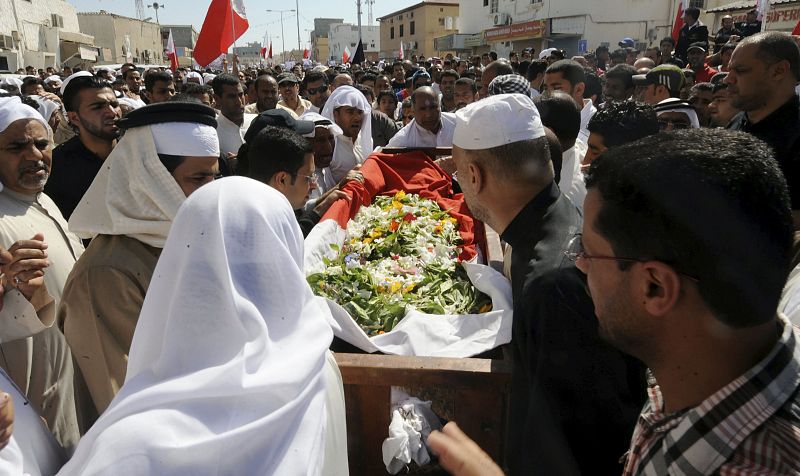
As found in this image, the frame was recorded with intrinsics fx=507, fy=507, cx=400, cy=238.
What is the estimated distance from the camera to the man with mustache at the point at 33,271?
82.4 inches

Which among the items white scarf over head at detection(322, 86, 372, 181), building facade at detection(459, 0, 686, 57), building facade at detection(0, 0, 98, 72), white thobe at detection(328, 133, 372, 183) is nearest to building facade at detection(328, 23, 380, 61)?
building facade at detection(459, 0, 686, 57)

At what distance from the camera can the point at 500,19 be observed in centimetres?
4316

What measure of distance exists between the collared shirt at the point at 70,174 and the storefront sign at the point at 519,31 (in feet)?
120

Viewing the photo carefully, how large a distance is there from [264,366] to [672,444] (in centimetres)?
99

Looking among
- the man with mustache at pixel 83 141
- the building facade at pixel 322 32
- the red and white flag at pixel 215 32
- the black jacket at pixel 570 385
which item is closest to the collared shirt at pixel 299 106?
the red and white flag at pixel 215 32

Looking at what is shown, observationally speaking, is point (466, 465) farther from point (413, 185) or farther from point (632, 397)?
point (413, 185)

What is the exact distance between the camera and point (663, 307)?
1112 mm

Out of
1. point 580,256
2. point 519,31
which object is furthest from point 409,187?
point 519,31

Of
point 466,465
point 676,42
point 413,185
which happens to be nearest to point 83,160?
point 413,185

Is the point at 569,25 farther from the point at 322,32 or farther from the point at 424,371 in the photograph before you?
the point at 322,32

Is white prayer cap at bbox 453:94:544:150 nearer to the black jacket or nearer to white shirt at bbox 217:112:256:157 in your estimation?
the black jacket

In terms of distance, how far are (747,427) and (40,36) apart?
146 ft

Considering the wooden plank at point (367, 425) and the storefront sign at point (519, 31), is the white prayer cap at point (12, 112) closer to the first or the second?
the wooden plank at point (367, 425)

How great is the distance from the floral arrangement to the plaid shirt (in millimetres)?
1890
